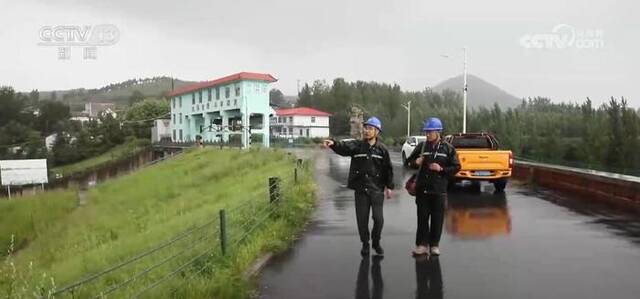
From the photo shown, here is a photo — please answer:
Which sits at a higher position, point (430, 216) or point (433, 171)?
point (433, 171)

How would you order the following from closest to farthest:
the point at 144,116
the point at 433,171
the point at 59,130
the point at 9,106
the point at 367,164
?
the point at 433,171
the point at 367,164
the point at 9,106
the point at 59,130
the point at 144,116

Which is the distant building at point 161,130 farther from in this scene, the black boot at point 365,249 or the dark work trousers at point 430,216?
the dark work trousers at point 430,216

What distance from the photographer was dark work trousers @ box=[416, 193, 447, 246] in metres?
7.04

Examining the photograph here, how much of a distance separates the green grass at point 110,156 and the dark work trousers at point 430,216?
59725 millimetres

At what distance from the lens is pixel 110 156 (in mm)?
67688

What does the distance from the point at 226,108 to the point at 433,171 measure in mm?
48310

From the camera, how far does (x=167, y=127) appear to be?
74250mm

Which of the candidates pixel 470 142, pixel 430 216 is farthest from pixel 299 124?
pixel 430 216

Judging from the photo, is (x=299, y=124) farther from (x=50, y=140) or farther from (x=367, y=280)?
(x=367, y=280)

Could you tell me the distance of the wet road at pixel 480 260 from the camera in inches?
234

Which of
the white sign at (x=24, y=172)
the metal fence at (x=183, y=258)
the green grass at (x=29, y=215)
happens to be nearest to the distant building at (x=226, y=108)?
the white sign at (x=24, y=172)

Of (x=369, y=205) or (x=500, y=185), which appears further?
(x=500, y=185)

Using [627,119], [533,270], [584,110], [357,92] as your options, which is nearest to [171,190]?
[533,270]

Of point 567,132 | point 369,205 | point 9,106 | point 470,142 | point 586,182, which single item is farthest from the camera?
point 9,106
